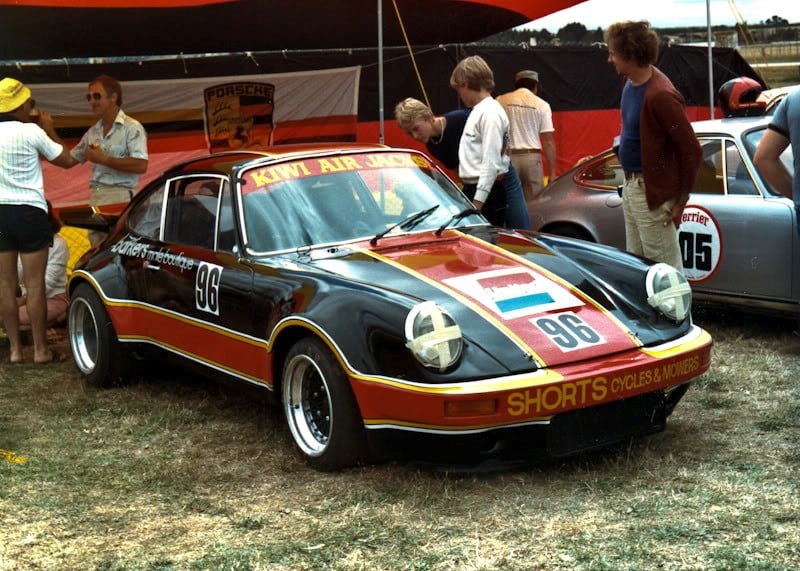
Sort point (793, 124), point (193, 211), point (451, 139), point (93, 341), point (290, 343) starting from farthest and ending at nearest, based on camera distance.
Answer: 1. point (451, 139)
2. point (93, 341)
3. point (193, 211)
4. point (793, 124)
5. point (290, 343)

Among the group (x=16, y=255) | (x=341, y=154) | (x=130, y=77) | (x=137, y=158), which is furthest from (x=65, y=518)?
(x=130, y=77)

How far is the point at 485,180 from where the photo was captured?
610 cm

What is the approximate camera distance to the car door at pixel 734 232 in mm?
5906

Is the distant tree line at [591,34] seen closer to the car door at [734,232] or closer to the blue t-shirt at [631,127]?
the car door at [734,232]

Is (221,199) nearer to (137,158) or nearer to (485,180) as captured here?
(485,180)

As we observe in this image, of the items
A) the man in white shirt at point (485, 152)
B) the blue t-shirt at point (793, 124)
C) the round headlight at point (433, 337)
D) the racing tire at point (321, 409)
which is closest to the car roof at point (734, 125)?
the man in white shirt at point (485, 152)

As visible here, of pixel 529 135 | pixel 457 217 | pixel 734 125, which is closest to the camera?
pixel 457 217

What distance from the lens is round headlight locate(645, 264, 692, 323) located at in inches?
170

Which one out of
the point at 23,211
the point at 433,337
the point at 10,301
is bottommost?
the point at 10,301

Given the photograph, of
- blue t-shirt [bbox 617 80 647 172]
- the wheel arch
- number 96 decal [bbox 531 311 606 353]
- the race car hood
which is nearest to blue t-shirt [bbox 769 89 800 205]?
the race car hood

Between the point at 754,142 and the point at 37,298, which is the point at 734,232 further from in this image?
the point at 37,298

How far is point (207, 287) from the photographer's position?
482cm

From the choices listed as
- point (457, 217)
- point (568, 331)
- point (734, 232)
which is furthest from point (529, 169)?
point (568, 331)

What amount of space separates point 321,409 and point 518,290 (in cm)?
91
